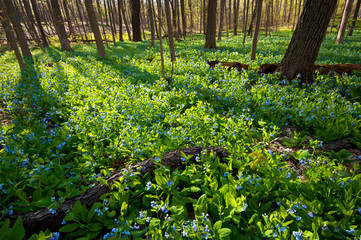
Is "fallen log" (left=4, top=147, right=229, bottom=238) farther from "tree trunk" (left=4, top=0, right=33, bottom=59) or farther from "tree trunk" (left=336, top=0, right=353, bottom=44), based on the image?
"tree trunk" (left=336, top=0, right=353, bottom=44)

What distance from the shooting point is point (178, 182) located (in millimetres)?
2355

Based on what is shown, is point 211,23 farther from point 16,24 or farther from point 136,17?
point 136,17

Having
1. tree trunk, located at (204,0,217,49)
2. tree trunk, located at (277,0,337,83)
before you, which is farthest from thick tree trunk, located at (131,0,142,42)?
tree trunk, located at (277,0,337,83)

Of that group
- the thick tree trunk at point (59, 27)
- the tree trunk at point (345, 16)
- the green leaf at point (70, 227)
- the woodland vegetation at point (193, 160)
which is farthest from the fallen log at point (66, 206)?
the thick tree trunk at point (59, 27)

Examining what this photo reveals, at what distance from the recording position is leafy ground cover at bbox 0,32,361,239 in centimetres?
179

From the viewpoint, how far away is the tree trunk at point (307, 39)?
183 inches

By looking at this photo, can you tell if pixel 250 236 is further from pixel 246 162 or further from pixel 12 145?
pixel 12 145

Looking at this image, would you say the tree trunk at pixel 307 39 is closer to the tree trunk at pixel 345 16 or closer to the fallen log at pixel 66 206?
the fallen log at pixel 66 206

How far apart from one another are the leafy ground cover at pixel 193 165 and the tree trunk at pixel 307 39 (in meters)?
0.53

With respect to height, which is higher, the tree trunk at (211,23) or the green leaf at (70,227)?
the tree trunk at (211,23)

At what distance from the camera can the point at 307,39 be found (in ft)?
16.6

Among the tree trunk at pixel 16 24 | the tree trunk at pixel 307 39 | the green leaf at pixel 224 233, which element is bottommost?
the green leaf at pixel 224 233

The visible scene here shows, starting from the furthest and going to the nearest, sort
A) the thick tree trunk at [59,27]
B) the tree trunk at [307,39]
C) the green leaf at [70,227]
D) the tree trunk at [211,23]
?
1. the thick tree trunk at [59,27]
2. the tree trunk at [211,23]
3. the tree trunk at [307,39]
4. the green leaf at [70,227]

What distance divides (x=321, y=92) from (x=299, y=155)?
3.31 metres
